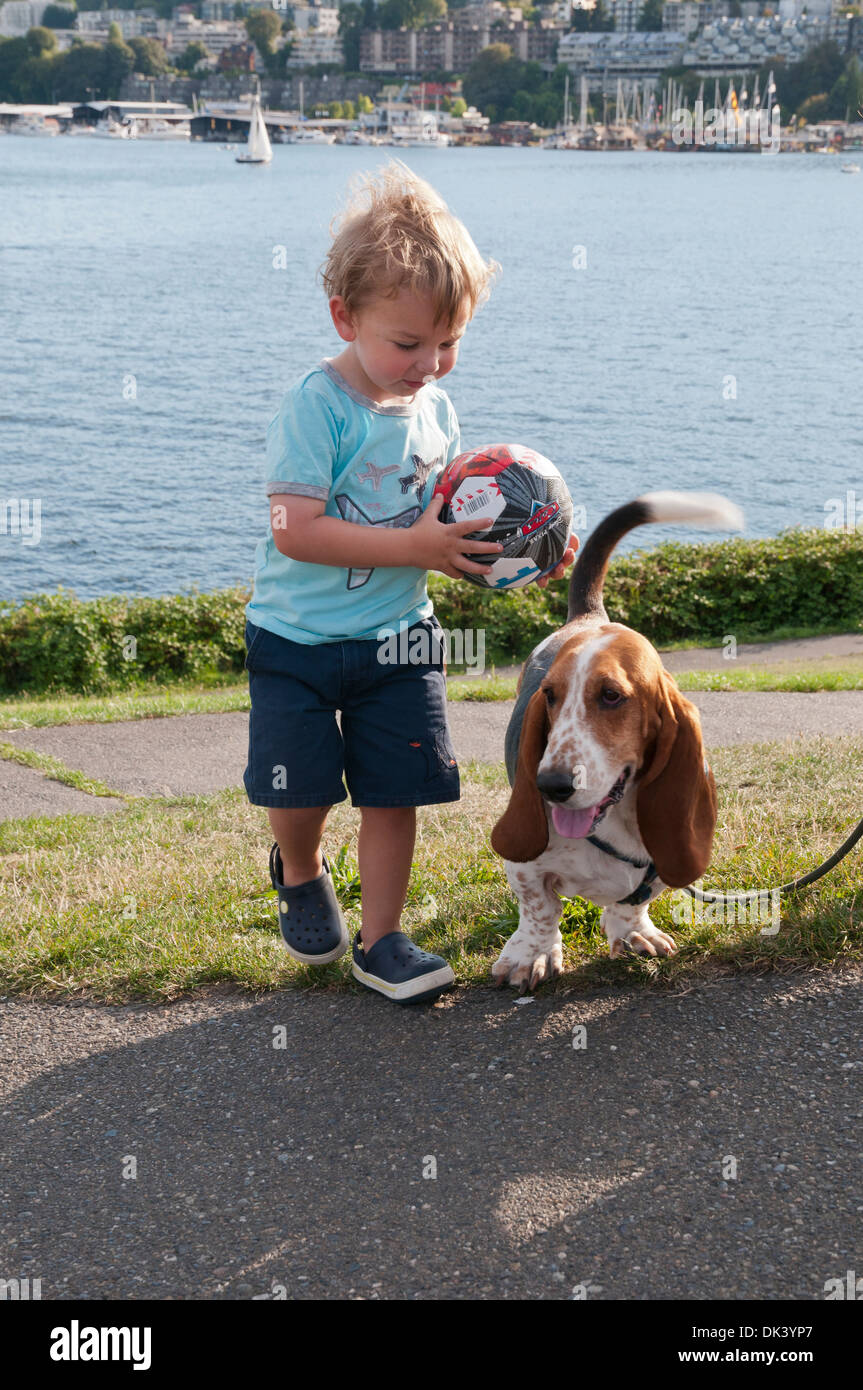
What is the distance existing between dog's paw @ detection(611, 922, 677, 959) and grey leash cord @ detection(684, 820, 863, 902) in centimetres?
30

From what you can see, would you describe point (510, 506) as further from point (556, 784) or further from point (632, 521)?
point (556, 784)

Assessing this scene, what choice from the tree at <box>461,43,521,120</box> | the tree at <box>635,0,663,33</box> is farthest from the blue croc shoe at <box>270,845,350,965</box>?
the tree at <box>461,43,521,120</box>

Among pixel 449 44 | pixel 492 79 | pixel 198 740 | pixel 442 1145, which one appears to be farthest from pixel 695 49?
pixel 442 1145

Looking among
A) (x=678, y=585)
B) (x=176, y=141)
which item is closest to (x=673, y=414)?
(x=678, y=585)

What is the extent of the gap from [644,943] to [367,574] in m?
1.55

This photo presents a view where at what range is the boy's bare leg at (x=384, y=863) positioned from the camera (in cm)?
431

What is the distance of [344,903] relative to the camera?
205 inches

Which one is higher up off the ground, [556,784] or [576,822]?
[556,784]

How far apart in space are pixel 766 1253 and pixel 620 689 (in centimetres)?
142

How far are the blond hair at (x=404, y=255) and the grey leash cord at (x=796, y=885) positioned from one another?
7.15 feet

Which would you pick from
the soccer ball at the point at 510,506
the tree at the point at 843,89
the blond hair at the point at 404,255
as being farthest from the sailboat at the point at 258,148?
the soccer ball at the point at 510,506

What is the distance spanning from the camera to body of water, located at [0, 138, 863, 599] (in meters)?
31.8

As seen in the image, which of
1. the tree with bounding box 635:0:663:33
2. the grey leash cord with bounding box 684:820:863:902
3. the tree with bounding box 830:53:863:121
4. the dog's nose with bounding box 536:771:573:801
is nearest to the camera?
the dog's nose with bounding box 536:771:573:801

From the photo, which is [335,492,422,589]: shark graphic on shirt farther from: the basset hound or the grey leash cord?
the grey leash cord
